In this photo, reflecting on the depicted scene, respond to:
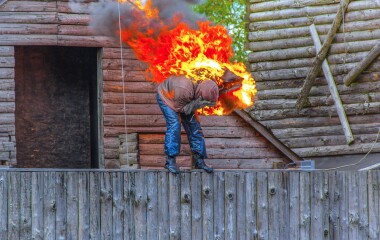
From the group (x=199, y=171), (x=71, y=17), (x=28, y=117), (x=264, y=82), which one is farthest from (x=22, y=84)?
(x=199, y=171)

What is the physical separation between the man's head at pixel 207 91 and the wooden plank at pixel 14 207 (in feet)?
8.46

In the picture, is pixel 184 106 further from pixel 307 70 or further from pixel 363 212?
pixel 307 70

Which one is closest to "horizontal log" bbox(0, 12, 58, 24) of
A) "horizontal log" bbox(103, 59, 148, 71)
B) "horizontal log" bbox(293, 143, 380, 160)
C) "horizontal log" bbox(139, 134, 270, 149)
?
"horizontal log" bbox(103, 59, 148, 71)

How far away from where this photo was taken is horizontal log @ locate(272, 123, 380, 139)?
21.6 m

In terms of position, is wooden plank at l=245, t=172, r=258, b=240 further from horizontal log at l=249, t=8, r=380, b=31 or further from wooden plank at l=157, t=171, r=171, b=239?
horizontal log at l=249, t=8, r=380, b=31

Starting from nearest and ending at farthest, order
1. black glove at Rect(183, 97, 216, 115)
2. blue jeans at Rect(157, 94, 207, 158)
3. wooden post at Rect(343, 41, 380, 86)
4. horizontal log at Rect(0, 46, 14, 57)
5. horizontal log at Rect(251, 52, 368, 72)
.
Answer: blue jeans at Rect(157, 94, 207, 158) < black glove at Rect(183, 97, 216, 115) < horizontal log at Rect(0, 46, 14, 57) < wooden post at Rect(343, 41, 380, 86) < horizontal log at Rect(251, 52, 368, 72)

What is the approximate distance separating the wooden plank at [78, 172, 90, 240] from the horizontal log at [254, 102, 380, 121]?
9.09 metres

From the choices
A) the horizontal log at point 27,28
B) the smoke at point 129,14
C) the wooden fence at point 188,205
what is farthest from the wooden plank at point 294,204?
the horizontal log at point 27,28

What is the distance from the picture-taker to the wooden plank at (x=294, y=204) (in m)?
14.1

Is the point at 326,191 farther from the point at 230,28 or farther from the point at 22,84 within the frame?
the point at 230,28

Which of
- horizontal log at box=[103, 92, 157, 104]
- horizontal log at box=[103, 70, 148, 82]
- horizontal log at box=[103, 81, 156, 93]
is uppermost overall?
horizontal log at box=[103, 70, 148, 82]

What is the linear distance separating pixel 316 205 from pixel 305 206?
0.14m

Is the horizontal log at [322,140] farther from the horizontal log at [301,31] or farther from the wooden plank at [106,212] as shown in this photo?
the wooden plank at [106,212]

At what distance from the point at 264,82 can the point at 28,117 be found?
5120mm
